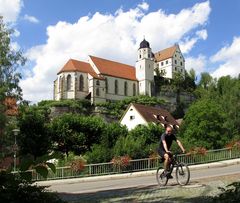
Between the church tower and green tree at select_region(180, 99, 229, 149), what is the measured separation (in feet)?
203

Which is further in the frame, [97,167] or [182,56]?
[182,56]

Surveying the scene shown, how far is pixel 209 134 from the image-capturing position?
47.9 metres

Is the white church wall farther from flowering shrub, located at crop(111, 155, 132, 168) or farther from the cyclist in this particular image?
the cyclist

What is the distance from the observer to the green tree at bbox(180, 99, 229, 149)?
47.2 metres

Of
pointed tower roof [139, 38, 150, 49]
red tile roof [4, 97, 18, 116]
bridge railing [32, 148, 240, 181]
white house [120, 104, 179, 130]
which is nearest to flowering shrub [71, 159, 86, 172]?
bridge railing [32, 148, 240, 181]

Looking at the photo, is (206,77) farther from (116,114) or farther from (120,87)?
(116,114)

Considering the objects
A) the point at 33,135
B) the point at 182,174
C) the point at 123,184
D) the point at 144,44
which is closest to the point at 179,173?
the point at 182,174

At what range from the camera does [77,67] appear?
4171 inches

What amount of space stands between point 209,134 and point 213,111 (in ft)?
11.3

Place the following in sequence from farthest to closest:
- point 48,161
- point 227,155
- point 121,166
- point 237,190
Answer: point 227,155 → point 121,166 → point 237,190 → point 48,161

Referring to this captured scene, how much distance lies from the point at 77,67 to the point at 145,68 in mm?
19792

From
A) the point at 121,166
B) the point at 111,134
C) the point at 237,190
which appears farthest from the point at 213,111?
the point at 237,190

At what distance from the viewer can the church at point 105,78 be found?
104m

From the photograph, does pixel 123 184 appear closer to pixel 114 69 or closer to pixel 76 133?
pixel 76 133
